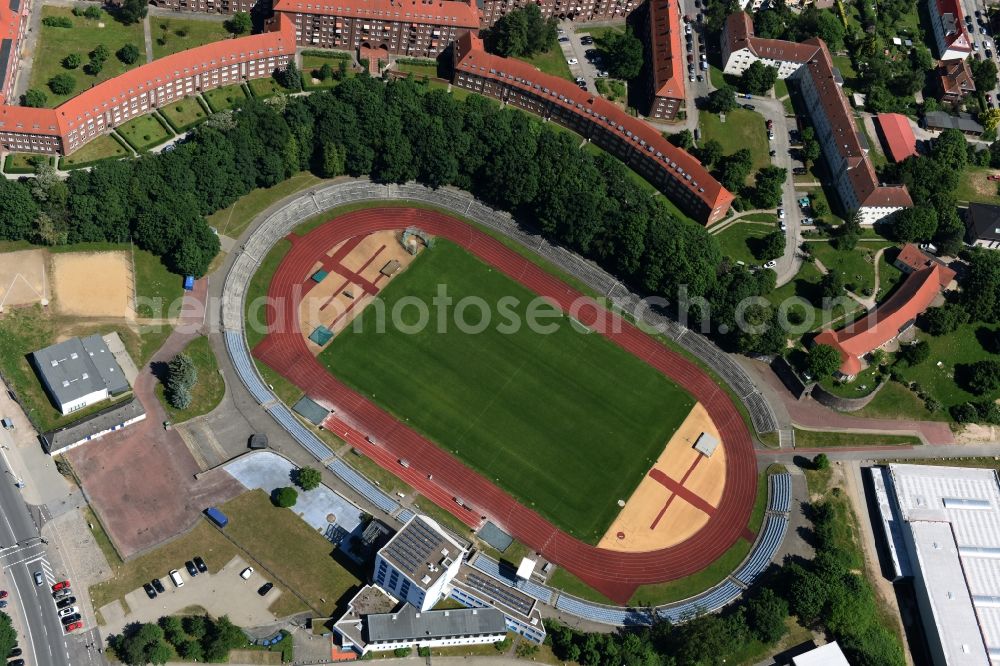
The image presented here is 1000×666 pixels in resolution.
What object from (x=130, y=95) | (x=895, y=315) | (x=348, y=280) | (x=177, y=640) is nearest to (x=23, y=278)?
(x=130, y=95)

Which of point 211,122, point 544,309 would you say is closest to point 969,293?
point 544,309

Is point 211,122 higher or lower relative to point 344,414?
higher

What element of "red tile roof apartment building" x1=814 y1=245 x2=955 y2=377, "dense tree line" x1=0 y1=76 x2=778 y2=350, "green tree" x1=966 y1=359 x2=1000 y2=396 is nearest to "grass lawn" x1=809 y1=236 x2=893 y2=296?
"red tile roof apartment building" x1=814 y1=245 x2=955 y2=377

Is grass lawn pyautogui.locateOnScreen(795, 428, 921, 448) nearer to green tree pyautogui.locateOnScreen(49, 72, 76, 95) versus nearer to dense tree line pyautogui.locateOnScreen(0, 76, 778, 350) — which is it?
dense tree line pyautogui.locateOnScreen(0, 76, 778, 350)

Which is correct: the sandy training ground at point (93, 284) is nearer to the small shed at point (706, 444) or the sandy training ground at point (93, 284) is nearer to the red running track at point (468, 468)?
the red running track at point (468, 468)

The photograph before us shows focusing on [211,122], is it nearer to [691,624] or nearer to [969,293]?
[691,624]

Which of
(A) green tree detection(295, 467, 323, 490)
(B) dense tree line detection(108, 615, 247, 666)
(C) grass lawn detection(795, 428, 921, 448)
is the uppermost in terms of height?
(C) grass lawn detection(795, 428, 921, 448)
